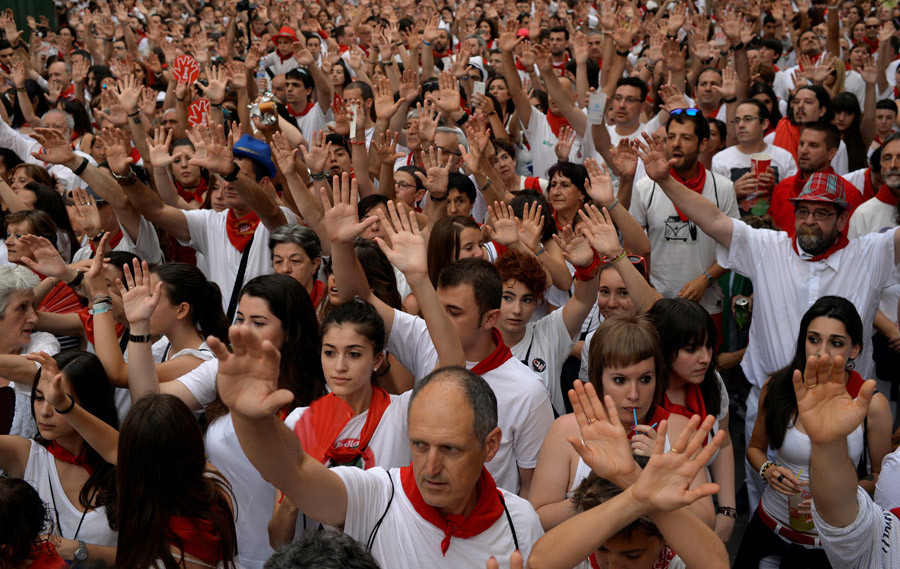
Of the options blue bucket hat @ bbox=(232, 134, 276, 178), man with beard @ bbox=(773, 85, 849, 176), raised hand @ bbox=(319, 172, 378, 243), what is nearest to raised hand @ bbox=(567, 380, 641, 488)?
raised hand @ bbox=(319, 172, 378, 243)

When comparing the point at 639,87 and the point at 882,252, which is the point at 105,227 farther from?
the point at 882,252

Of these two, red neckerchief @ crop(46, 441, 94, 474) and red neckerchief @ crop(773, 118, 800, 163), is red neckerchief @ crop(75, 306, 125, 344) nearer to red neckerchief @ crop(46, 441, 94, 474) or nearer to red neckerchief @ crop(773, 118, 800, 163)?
red neckerchief @ crop(46, 441, 94, 474)

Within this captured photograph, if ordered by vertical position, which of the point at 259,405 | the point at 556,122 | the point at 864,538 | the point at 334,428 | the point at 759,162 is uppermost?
the point at 556,122

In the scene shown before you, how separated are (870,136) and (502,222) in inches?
218

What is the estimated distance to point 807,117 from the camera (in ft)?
22.2

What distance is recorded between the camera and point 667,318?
3.47 meters

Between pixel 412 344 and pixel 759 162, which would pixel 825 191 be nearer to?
pixel 759 162

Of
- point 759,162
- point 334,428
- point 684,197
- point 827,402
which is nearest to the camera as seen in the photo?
point 827,402

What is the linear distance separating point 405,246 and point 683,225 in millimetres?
2636

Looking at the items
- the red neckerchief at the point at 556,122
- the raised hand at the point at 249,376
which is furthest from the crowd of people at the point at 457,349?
the red neckerchief at the point at 556,122

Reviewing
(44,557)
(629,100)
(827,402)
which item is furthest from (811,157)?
(44,557)

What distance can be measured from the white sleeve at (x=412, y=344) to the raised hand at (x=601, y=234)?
997mm

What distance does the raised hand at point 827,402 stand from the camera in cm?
231

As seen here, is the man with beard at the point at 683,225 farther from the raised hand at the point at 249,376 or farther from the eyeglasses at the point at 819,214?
the raised hand at the point at 249,376
